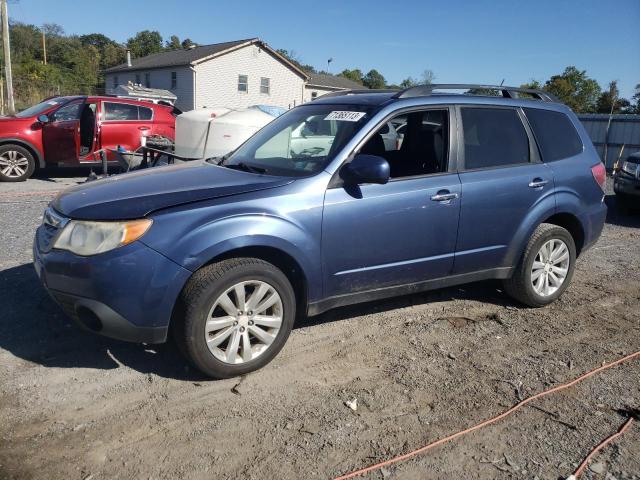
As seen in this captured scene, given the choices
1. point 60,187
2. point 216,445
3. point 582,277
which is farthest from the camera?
point 60,187

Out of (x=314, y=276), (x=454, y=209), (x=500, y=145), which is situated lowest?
(x=314, y=276)

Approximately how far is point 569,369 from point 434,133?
2065mm

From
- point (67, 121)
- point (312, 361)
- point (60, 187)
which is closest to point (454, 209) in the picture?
point (312, 361)

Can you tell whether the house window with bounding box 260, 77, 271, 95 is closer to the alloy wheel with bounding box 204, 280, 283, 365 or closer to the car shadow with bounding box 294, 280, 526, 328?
the car shadow with bounding box 294, 280, 526, 328

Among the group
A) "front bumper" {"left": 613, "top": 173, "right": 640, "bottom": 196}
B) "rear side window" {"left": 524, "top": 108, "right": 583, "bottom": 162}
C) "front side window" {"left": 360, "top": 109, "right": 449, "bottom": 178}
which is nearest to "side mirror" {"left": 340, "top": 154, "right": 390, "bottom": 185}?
"front side window" {"left": 360, "top": 109, "right": 449, "bottom": 178}

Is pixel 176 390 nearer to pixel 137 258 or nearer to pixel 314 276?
pixel 137 258

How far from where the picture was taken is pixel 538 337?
14.9 ft

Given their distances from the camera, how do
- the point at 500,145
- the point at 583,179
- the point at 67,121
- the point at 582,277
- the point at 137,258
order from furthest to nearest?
the point at 67,121, the point at 582,277, the point at 583,179, the point at 500,145, the point at 137,258

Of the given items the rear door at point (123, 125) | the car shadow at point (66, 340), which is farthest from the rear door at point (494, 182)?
the rear door at point (123, 125)

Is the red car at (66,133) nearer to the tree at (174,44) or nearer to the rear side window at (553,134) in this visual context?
the rear side window at (553,134)

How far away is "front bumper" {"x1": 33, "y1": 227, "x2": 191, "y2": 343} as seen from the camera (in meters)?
3.26

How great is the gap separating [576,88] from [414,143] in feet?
218

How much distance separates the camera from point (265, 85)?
40.2m

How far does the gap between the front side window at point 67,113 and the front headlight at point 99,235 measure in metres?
9.05
